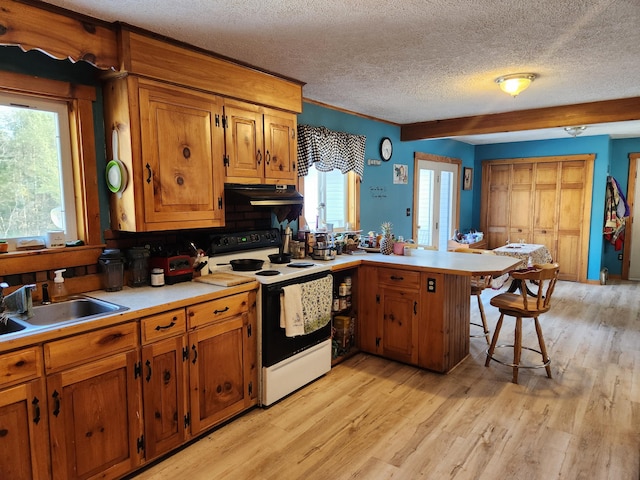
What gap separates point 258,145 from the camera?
3.02m

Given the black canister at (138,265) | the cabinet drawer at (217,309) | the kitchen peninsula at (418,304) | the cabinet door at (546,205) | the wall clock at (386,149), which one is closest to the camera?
the cabinet drawer at (217,309)

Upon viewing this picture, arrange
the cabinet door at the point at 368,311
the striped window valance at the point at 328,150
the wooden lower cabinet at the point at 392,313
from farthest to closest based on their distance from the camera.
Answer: the striped window valance at the point at 328,150 → the cabinet door at the point at 368,311 → the wooden lower cabinet at the point at 392,313

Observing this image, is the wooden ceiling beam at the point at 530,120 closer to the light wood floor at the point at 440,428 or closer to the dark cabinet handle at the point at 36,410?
the light wood floor at the point at 440,428

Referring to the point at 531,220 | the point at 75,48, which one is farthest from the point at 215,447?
the point at 531,220

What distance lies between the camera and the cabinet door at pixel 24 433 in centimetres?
164

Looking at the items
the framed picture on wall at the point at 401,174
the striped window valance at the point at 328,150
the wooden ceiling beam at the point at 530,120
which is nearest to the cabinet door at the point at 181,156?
the striped window valance at the point at 328,150

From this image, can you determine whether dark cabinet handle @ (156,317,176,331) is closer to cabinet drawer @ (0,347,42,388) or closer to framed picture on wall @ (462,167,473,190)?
cabinet drawer @ (0,347,42,388)

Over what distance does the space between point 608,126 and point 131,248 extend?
19.8 ft

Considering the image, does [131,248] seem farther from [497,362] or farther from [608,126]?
[608,126]

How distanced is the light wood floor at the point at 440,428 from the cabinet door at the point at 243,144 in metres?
1.63

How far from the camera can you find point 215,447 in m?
2.37

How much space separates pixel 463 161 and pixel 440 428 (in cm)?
553

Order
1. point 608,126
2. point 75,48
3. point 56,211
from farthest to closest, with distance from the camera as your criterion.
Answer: point 608,126, point 56,211, point 75,48

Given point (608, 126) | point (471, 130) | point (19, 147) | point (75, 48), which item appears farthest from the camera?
point (608, 126)
